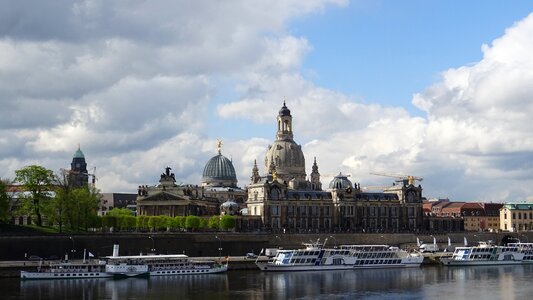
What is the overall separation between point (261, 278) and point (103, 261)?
19.2m

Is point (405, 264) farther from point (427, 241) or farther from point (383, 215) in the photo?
point (383, 215)

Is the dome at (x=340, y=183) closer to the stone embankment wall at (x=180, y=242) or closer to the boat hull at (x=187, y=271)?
the stone embankment wall at (x=180, y=242)

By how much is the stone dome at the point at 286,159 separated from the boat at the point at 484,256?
62843 mm

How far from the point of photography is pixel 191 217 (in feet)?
456

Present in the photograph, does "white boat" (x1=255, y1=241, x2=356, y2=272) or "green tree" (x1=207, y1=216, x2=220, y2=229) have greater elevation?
"green tree" (x1=207, y1=216, x2=220, y2=229)

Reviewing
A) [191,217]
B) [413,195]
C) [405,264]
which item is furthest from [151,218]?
[413,195]

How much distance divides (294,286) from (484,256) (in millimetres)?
44856

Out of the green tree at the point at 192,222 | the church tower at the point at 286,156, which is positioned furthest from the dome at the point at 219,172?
the green tree at the point at 192,222

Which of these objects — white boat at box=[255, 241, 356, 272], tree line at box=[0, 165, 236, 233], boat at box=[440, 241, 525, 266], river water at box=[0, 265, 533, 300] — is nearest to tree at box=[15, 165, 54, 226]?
tree line at box=[0, 165, 236, 233]

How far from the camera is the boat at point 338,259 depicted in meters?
106

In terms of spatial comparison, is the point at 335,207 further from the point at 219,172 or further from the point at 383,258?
the point at 383,258

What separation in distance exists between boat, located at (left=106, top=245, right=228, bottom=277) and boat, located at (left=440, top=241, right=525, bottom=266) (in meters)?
35.0

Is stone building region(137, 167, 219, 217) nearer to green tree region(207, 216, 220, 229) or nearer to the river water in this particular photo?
green tree region(207, 216, 220, 229)

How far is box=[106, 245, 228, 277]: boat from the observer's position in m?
96.1
